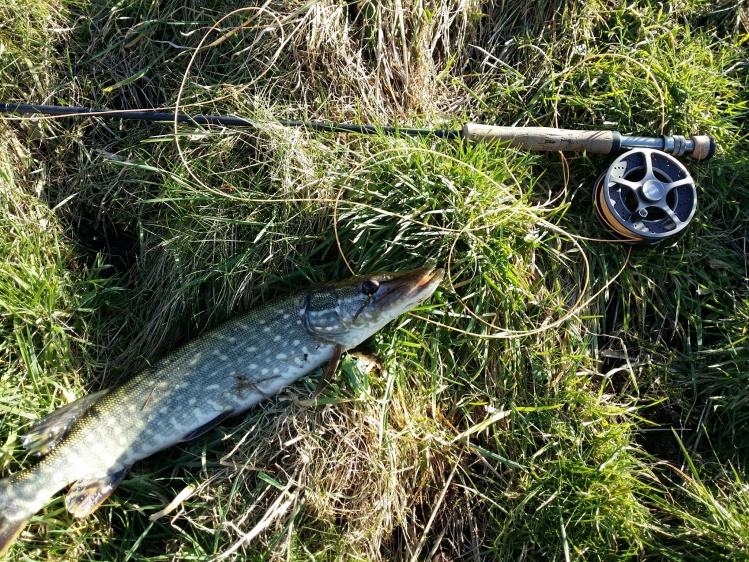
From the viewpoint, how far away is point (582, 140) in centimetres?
209

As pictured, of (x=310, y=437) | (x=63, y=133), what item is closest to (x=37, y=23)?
(x=63, y=133)

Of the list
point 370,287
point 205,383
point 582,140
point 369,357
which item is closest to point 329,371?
point 369,357

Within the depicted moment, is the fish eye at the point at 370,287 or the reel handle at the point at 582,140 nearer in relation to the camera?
the fish eye at the point at 370,287

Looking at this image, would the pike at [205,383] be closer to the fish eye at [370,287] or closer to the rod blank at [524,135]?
the fish eye at [370,287]

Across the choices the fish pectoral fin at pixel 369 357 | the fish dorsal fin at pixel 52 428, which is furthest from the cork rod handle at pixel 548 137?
the fish dorsal fin at pixel 52 428

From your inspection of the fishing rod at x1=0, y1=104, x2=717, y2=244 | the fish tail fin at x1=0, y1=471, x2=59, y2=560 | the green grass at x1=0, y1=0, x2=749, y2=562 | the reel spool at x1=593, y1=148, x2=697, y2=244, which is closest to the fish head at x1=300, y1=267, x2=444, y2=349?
the green grass at x1=0, y1=0, x2=749, y2=562

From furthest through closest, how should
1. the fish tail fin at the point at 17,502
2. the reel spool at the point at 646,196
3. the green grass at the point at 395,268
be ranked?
the reel spool at the point at 646,196 < the green grass at the point at 395,268 < the fish tail fin at the point at 17,502

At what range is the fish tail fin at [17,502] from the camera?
1804mm

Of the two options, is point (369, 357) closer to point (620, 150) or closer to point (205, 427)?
point (205, 427)

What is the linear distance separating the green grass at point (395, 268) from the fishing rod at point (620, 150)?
0.07 metres

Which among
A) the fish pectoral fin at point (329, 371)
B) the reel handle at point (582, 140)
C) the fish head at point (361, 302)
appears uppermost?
the reel handle at point (582, 140)

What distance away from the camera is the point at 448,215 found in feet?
6.73

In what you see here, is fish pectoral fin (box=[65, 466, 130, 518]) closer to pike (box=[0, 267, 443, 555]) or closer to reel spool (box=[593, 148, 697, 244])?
pike (box=[0, 267, 443, 555])

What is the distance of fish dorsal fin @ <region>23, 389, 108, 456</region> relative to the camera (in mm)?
1937
